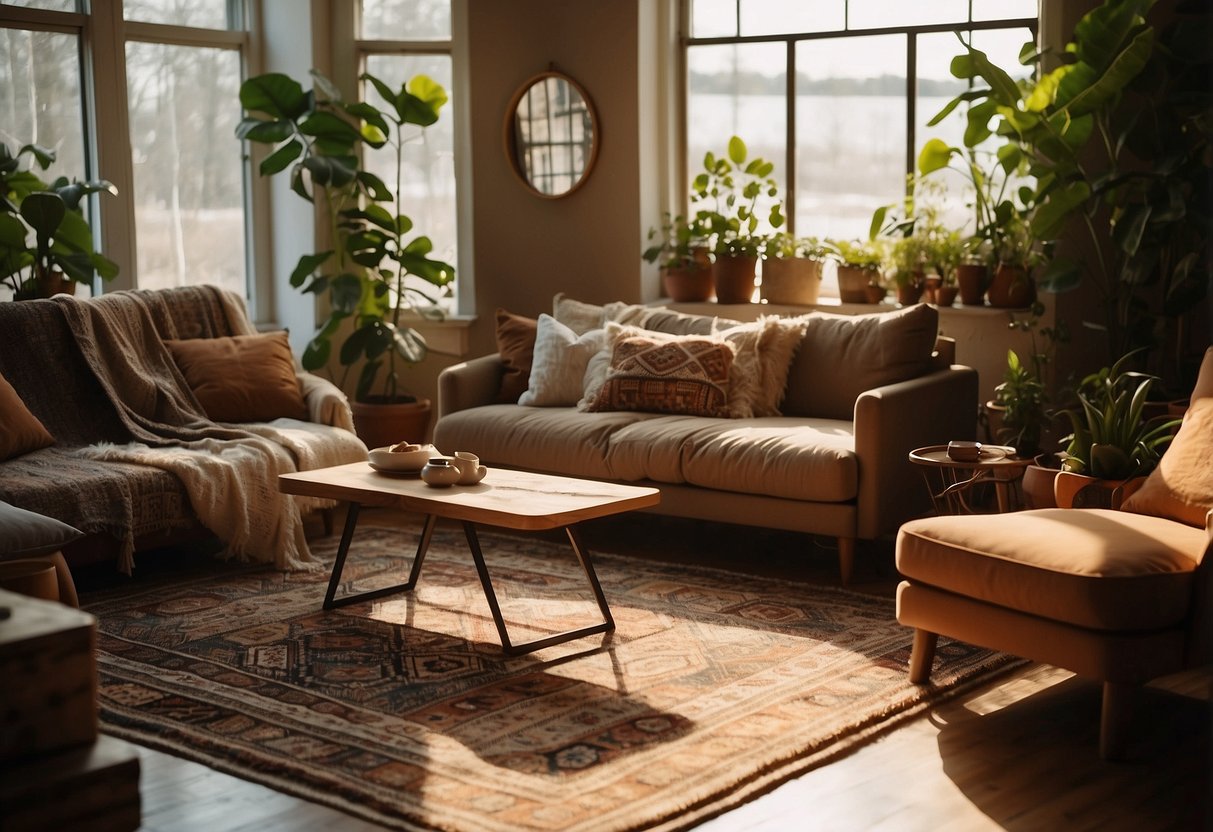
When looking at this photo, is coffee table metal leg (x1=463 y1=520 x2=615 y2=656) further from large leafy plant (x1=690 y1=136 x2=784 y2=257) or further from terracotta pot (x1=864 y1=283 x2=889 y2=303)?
large leafy plant (x1=690 y1=136 x2=784 y2=257)

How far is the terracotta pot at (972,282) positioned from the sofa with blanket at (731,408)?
11.7 inches

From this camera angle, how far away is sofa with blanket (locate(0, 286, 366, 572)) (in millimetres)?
4574

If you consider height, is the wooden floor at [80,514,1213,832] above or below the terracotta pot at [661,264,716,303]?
below

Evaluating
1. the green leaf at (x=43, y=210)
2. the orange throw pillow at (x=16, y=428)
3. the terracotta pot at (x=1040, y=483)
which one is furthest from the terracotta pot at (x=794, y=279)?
the orange throw pillow at (x=16, y=428)

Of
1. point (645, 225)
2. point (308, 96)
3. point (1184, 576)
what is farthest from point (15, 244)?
point (1184, 576)

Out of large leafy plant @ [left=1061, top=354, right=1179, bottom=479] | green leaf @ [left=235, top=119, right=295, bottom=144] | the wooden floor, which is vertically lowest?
the wooden floor

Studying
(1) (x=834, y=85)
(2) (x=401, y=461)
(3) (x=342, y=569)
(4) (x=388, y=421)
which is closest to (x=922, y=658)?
(2) (x=401, y=461)

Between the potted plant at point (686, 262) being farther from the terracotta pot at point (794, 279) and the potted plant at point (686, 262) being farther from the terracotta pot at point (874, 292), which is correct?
the terracotta pot at point (874, 292)

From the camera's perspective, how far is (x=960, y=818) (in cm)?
283

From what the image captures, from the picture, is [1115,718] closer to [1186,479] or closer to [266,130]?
[1186,479]

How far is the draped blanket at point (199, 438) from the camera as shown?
4812 mm

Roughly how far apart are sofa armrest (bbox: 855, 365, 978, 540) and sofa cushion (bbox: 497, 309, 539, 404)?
163 cm

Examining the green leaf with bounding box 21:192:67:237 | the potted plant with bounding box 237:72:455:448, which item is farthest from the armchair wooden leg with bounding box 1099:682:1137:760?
the green leaf with bounding box 21:192:67:237

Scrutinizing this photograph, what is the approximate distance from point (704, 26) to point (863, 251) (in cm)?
136
